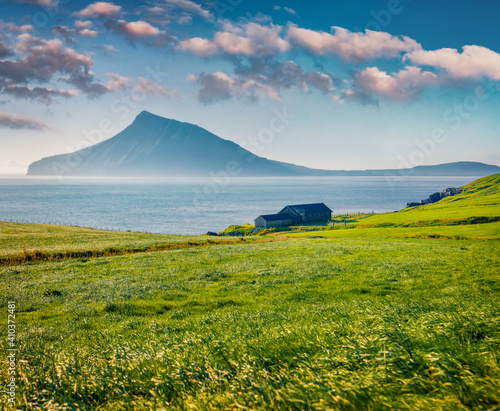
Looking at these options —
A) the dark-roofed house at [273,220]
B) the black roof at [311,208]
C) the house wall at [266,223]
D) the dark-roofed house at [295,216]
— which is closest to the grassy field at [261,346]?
the house wall at [266,223]

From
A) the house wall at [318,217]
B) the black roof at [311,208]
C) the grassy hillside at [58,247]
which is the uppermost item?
the black roof at [311,208]

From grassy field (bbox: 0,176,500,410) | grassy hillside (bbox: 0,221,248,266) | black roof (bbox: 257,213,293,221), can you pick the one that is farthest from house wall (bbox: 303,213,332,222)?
grassy field (bbox: 0,176,500,410)

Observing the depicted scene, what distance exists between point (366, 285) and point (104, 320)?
1435 cm

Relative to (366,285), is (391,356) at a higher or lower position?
higher

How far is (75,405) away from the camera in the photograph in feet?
14.2

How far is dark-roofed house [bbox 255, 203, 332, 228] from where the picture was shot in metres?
123

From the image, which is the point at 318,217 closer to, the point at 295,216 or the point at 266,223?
the point at 295,216

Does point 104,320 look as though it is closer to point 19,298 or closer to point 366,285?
point 19,298

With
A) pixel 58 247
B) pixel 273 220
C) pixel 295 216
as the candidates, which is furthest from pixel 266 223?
pixel 58 247

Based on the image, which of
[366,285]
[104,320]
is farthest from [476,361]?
[366,285]

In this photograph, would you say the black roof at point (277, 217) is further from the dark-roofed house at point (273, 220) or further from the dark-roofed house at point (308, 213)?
the dark-roofed house at point (308, 213)

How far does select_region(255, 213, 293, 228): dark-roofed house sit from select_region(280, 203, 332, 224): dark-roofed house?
11.4ft

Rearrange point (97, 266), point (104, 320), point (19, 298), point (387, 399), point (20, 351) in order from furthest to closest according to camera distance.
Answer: point (97, 266)
point (19, 298)
point (104, 320)
point (20, 351)
point (387, 399)

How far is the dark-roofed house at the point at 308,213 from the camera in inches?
5236
